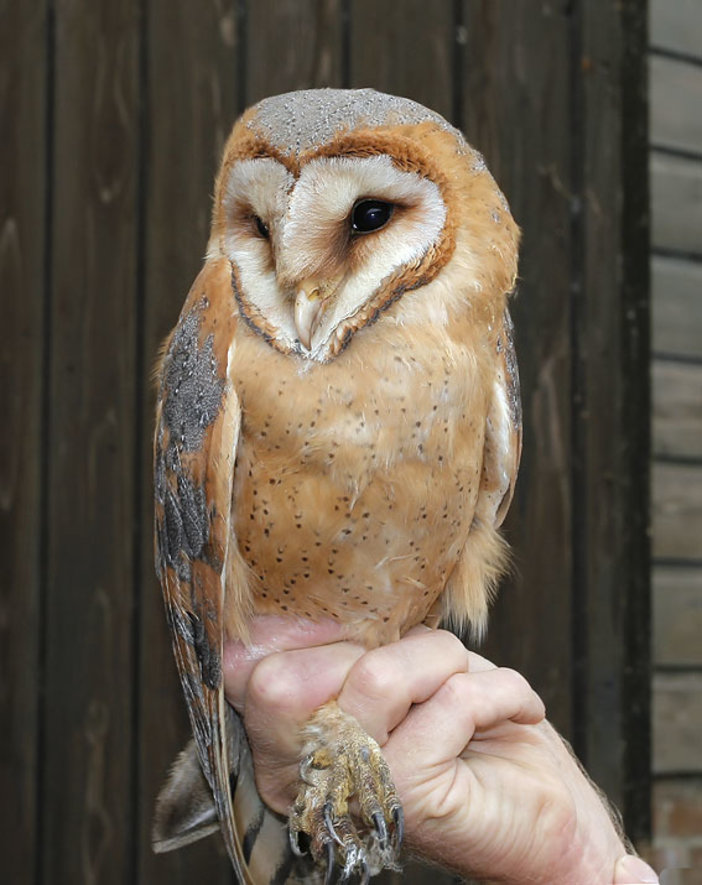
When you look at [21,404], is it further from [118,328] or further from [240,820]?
[240,820]

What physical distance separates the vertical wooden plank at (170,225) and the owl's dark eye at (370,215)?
1.08m

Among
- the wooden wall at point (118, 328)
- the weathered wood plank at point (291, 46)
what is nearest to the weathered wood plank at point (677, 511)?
the wooden wall at point (118, 328)

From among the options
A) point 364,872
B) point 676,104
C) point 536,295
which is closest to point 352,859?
point 364,872

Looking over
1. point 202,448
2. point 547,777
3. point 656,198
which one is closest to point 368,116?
point 202,448

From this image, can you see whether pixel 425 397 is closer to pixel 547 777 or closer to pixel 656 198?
pixel 547 777

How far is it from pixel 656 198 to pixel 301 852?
2.03 metres

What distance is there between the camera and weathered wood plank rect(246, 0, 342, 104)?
87.7 inches

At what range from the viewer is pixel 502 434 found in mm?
1333

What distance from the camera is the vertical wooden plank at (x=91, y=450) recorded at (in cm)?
A: 208

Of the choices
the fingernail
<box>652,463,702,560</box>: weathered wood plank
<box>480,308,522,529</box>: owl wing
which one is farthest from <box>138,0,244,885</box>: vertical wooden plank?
<box>652,463,702,560</box>: weathered wood plank

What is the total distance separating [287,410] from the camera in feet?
3.84

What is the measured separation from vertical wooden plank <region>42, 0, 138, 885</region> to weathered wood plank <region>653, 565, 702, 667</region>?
1.34 meters

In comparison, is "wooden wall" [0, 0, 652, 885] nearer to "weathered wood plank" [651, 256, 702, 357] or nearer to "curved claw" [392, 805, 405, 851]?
"weathered wood plank" [651, 256, 702, 357]

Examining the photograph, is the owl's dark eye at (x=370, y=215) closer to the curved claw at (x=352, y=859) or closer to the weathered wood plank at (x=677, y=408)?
the curved claw at (x=352, y=859)
